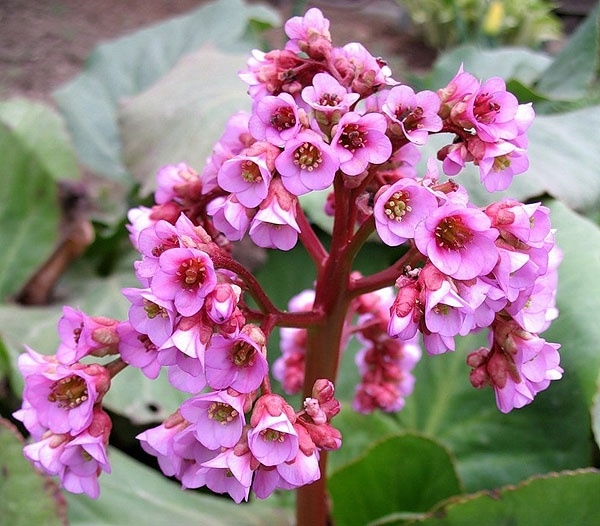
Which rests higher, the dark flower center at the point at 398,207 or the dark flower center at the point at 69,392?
the dark flower center at the point at 398,207

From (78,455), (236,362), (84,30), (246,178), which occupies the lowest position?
(84,30)

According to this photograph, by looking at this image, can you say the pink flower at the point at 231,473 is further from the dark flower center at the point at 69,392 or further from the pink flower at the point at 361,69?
the pink flower at the point at 361,69

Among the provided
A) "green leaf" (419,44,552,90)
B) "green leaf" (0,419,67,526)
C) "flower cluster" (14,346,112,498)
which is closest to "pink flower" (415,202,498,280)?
"flower cluster" (14,346,112,498)

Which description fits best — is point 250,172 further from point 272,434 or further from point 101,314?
point 101,314

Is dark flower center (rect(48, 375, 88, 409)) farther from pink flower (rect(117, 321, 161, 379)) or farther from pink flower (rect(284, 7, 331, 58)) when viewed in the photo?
pink flower (rect(284, 7, 331, 58))

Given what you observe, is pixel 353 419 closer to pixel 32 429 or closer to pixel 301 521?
pixel 301 521

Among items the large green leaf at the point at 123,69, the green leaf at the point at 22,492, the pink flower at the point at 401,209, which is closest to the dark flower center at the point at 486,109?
the pink flower at the point at 401,209

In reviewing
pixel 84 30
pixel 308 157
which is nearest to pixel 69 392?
pixel 308 157

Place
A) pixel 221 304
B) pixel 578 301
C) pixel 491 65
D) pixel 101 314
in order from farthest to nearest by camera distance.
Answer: pixel 491 65 → pixel 101 314 → pixel 578 301 → pixel 221 304
